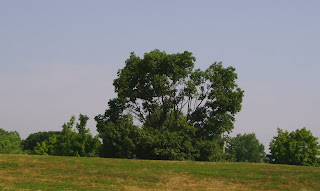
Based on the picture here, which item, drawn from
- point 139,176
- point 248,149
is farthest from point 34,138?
point 139,176

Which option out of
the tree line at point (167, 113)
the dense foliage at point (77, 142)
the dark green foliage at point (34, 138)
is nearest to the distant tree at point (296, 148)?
the tree line at point (167, 113)

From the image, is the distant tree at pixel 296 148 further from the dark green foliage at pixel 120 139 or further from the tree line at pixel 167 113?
the dark green foliage at pixel 120 139

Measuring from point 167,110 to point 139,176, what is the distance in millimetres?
20970

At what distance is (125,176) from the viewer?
23.6 meters

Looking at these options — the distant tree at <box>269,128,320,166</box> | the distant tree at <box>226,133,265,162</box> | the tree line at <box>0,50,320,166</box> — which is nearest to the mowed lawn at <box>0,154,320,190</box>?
the tree line at <box>0,50,320,166</box>

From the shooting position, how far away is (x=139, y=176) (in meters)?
23.6

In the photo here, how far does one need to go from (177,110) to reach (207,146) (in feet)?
22.5

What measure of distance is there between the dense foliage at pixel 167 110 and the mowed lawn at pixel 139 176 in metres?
10.3

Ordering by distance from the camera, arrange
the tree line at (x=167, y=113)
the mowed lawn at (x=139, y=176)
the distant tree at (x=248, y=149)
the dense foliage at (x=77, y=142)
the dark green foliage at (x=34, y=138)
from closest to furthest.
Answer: the mowed lawn at (x=139, y=176)
the tree line at (x=167, y=113)
the dense foliage at (x=77, y=142)
the distant tree at (x=248, y=149)
the dark green foliage at (x=34, y=138)

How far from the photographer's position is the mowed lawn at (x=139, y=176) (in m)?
21.1

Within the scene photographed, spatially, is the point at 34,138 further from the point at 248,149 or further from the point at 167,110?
the point at 167,110

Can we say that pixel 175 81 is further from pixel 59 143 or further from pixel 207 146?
pixel 59 143

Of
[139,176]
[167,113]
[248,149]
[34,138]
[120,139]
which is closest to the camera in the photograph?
[139,176]

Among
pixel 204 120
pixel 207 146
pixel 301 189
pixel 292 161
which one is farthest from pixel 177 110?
pixel 301 189
